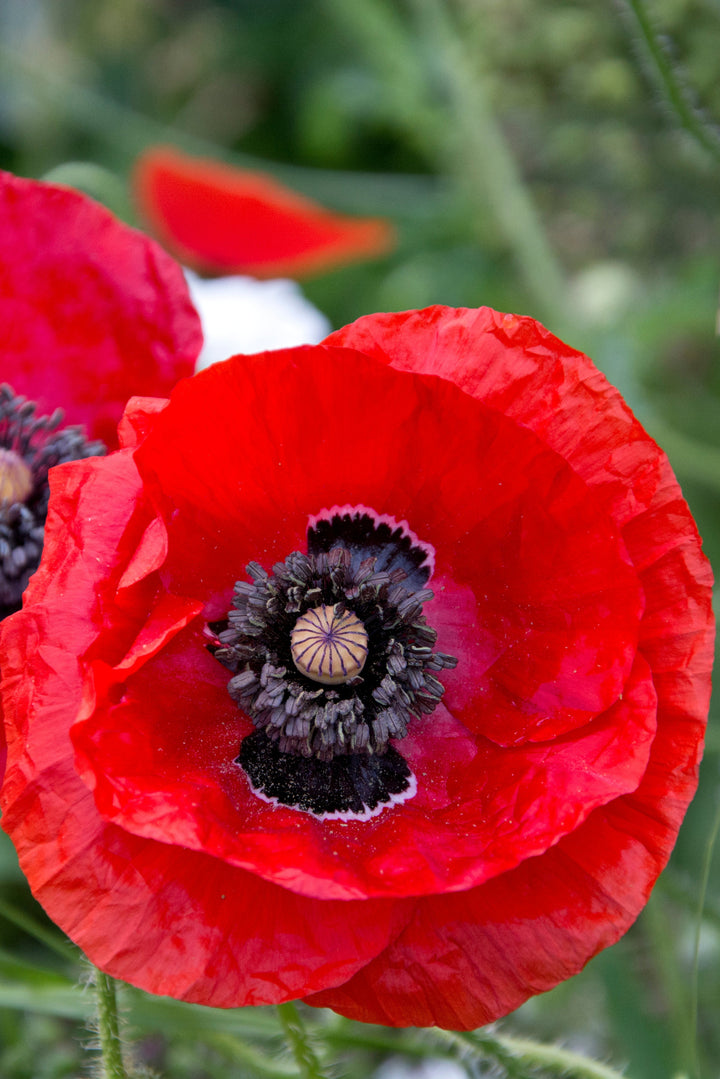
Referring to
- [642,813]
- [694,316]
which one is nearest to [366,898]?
[642,813]

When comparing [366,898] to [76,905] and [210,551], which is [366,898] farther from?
[210,551]

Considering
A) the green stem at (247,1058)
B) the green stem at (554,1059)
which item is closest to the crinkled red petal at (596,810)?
the green stem at (554,1059)

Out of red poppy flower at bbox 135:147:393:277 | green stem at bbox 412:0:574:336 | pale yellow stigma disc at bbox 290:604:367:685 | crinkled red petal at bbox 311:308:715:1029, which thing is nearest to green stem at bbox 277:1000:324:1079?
crinkled red petal at bbox 311:308:715:1029

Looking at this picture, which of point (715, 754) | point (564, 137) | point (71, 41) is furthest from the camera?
point (71, 41)

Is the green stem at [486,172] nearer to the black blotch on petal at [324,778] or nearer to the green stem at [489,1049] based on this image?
the black blotch on petal at [324,778]

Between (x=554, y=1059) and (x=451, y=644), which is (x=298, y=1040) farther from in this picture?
(x=451, y=644)

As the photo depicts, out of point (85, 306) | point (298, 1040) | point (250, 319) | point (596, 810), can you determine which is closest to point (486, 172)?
point (250, 319)
